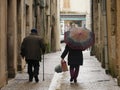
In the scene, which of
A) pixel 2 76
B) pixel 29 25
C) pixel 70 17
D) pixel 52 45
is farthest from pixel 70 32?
pixel 70 17

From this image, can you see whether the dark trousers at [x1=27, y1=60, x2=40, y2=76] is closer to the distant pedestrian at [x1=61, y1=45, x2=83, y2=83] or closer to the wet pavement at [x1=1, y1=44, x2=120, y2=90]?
the wet pavement at [x1=1, y1=44, x2=120, y2=90]

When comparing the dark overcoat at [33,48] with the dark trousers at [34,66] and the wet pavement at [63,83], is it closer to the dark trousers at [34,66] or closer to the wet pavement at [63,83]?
the dark trousers at [34,66]

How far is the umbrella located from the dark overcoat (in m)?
0.89

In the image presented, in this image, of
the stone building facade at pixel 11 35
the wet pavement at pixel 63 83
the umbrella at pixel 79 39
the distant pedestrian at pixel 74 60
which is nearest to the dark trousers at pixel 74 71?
the distant pedestrian at pixel 74 60

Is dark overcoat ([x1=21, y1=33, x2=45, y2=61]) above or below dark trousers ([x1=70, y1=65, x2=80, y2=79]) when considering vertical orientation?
above

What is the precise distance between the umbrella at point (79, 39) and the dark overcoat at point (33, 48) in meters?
0.89

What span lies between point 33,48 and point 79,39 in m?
1.51

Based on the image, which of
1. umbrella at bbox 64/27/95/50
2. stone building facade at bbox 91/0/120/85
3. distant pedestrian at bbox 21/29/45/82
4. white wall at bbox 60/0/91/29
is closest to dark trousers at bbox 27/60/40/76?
distant pedestrian at bbox 21/29/45/82

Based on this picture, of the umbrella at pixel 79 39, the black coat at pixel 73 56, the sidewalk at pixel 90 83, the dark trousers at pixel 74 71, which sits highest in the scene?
the umbrella at pixel 79 39

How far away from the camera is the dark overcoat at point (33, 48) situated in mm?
14914

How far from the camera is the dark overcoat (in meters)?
A: 14.9

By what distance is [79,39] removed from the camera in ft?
48.7

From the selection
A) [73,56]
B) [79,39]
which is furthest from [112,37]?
[73,56]

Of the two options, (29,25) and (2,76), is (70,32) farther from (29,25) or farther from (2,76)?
(29,25)
